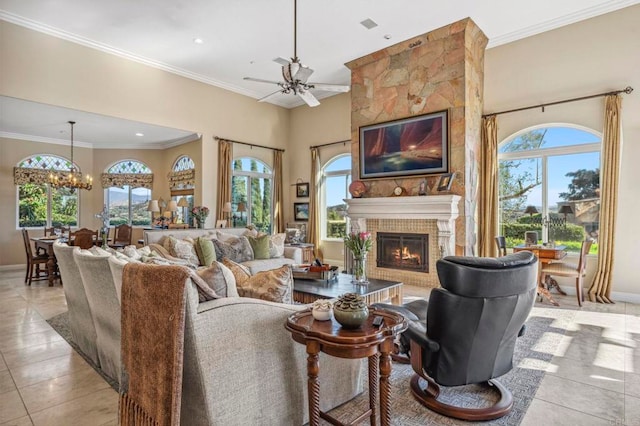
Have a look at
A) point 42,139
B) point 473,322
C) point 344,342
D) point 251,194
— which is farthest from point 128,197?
point 473,322

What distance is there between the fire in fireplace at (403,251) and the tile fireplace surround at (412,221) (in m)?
0.08

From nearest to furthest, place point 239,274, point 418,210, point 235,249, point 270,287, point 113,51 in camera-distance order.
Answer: point 270,287 < point 239,274 < point 235,249 < point 418,210 < point 113,51

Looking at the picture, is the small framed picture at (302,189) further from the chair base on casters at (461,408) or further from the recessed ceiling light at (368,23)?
the chair base on casters at (461,408)

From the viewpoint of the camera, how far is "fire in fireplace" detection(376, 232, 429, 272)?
6129 mm

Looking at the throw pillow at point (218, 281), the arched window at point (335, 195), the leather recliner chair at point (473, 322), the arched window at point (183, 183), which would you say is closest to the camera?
the throw pillow at point (218, 281)

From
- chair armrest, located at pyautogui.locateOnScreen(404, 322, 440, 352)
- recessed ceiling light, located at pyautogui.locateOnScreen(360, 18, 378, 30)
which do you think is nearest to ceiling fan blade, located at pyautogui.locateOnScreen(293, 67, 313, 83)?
recessed ceiling light, located at pyautogui.locateOnScreen(360, 18, 378, 30)

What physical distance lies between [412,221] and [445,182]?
0.91 metres

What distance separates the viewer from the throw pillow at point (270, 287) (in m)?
2.16

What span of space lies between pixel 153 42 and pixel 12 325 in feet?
15.5

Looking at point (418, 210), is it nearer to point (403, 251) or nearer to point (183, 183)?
point (403, 251)

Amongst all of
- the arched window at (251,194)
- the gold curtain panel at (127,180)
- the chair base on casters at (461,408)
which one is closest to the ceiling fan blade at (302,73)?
the chair base on casters at (461,408)

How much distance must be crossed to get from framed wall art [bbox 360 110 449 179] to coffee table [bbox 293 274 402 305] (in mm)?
2823

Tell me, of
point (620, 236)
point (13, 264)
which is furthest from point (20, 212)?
point (620, 236)

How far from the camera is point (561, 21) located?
543 cm
